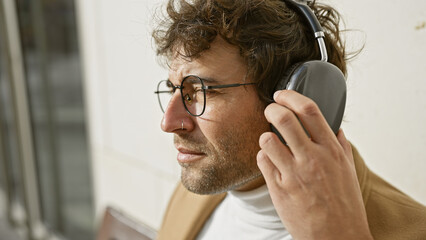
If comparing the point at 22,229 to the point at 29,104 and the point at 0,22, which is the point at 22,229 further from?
the point at 0,22

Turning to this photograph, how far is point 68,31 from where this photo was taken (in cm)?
274

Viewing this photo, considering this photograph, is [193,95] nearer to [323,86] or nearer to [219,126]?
[219,126]

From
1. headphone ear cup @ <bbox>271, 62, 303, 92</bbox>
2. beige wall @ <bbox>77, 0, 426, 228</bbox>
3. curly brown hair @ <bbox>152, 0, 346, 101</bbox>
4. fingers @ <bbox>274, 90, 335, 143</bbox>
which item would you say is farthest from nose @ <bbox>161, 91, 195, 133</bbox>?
beige wall @ <bbox>77, 0, 426, 228</bbox>

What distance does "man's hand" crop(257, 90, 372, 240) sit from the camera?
0.69 meters

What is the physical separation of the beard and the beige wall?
0.37 m

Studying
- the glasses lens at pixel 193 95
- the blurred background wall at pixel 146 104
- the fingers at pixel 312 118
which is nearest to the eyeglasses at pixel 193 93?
the glasses lens at pixel 193 95

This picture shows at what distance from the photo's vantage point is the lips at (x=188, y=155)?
39.9 inches

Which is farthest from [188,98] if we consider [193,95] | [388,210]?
[388,210]

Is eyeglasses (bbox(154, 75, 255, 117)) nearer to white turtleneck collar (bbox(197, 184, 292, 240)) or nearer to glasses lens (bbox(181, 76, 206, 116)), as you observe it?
glasses lens (bbox(181, 76, 206, 116))

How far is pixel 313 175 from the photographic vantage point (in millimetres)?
695

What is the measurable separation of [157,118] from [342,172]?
127 centimetres

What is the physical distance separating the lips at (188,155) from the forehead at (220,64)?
19 centimetres

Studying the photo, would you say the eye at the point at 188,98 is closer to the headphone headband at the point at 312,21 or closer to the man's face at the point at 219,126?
the man's face at the point at 219,126

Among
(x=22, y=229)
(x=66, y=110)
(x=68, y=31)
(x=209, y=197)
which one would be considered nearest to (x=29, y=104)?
(x=66, y=110)
